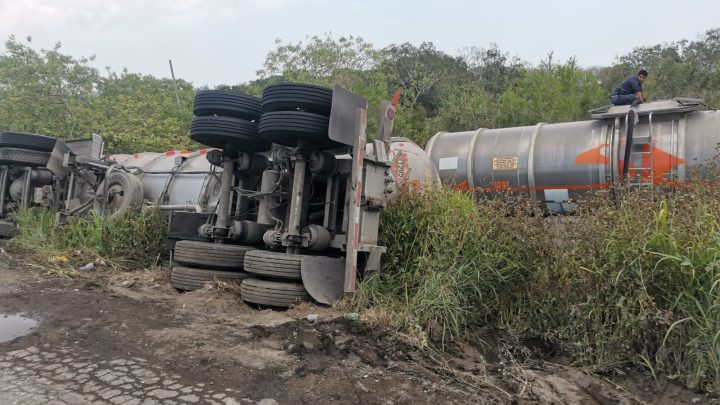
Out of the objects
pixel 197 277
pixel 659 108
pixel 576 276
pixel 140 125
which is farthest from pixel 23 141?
pixel 659 108

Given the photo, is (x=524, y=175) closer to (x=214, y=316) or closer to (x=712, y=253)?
(x=712, y=253)

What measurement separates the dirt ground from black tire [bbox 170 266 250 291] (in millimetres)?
802

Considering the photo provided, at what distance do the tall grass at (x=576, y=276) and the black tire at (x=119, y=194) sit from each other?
452cm

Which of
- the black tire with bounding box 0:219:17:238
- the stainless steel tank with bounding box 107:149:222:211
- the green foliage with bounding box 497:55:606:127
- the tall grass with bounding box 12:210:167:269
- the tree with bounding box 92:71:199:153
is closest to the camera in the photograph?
the tall grass with bounding box 12:210:167:269

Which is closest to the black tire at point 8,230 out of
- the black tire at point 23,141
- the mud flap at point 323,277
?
the black tire at point 23,141

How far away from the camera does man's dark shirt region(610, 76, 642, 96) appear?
8414mm

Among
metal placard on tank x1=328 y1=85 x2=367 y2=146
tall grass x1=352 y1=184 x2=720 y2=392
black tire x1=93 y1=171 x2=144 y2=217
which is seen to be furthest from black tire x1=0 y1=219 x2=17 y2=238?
tall grass x1=352 y1=184 x2=720 y2=392

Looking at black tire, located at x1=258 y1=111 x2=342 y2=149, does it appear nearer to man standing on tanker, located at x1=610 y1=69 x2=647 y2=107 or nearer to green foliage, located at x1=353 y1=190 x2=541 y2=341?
green foliage, located at x1=353 y1=190 x2=541 y2=341

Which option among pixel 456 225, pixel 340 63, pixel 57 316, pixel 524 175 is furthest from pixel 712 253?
pixel 340 63

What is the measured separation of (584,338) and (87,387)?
3095 millimetres

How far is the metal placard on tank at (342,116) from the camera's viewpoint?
4617 mm

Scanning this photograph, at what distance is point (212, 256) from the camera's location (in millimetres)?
5258

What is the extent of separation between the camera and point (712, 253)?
3.21 m

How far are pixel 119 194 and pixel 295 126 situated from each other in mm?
4358
